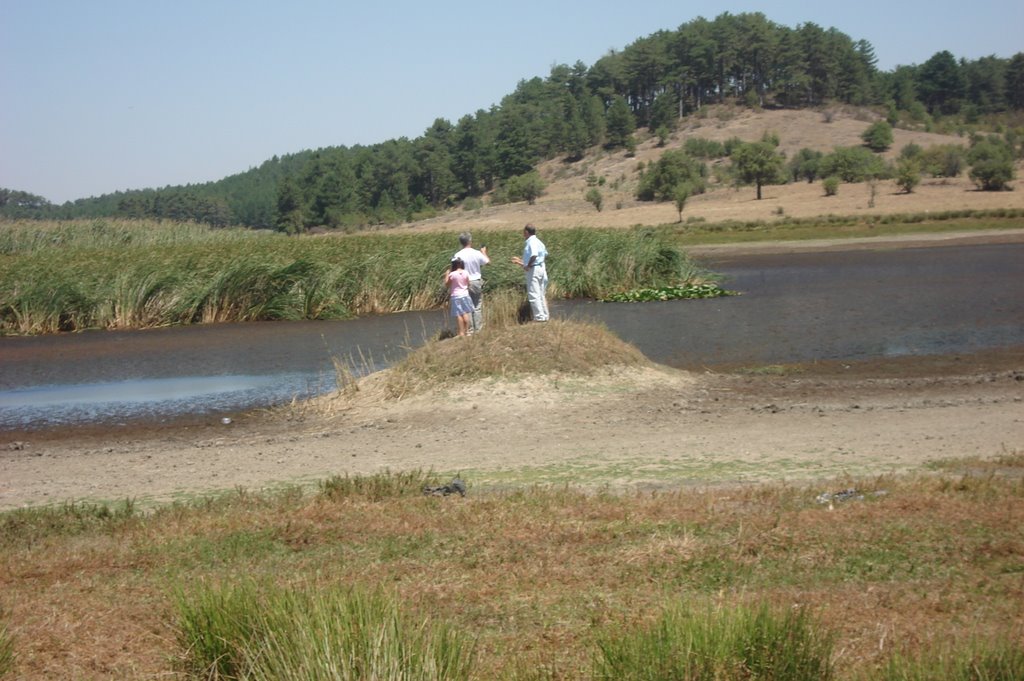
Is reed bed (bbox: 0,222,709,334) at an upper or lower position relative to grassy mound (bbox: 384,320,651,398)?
upper

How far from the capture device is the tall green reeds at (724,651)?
495cm

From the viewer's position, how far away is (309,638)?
5184mm

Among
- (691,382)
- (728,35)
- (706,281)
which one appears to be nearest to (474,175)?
(728,35)

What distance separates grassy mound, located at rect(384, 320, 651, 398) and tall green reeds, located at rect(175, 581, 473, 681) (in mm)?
11013

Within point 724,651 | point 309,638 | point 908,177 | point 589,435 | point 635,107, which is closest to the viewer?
point 724,651

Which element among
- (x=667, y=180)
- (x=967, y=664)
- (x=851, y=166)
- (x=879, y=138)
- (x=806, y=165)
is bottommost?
(x=967, y=664)

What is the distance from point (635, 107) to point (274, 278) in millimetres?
122486

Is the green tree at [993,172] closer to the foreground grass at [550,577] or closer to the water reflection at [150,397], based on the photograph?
the water reflection at [150,397]

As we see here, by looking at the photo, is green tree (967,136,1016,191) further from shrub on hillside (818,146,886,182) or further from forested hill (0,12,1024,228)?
forested hill (0,12,1024,228)

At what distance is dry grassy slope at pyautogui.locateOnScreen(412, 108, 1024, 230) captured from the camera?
65812mm

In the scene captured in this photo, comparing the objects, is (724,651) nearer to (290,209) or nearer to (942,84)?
(290,209)

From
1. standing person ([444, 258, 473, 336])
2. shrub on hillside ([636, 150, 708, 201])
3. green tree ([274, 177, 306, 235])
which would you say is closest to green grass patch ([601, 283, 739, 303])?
standing person ([444, 258, 473, 336])

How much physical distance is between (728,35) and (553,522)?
144523 millimetres

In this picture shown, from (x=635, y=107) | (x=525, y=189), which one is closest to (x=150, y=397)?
(x=525, y=189)
